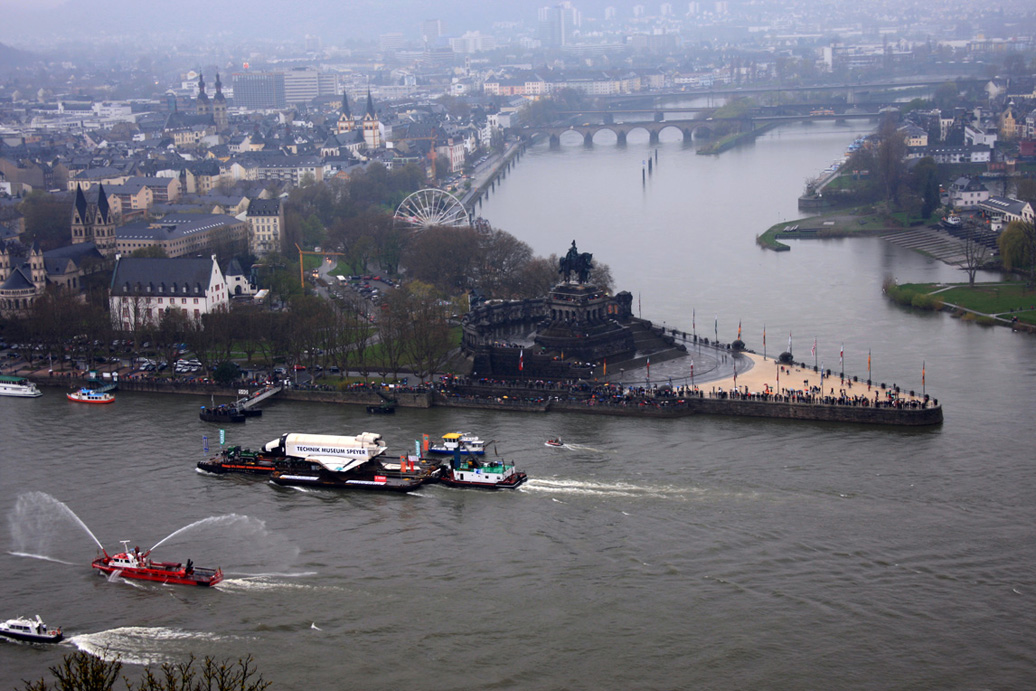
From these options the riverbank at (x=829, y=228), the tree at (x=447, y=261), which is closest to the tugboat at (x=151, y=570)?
the tree at (x=447, y=261)

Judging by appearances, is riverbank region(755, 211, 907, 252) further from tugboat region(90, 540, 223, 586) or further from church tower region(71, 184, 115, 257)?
tugboat region(90, 540, 223, 586)

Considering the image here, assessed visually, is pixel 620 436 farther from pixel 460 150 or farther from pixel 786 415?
pixel 460 150

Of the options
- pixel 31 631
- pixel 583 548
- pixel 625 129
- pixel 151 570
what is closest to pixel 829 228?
pixel 583 548

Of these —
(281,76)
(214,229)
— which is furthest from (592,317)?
(281,76)

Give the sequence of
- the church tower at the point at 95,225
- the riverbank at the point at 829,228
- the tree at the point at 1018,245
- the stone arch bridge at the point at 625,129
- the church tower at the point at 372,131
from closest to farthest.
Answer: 1. the tree at the point at 1018,245
2. the church tower at the point at 95,225
3. the riverbank at the point at 829,228
4. the church tower at the point at 372,131
5. the stone arch bridge at the point at 625,129

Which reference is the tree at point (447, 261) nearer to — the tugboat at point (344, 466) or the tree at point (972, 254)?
the tree at point (972, 254)

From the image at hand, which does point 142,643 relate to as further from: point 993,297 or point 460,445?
point 993,297

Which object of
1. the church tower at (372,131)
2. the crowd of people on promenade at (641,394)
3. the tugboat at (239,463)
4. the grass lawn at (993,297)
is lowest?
the tugboat at (239,463)
